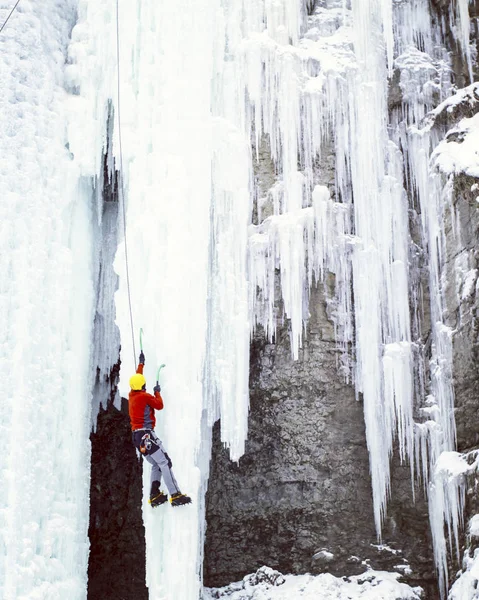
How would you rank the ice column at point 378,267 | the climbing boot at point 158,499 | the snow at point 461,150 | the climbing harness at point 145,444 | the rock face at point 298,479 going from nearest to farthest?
the climbing harness at point 145,444 → the climbing boot at point 158,499 → the snow at point 461,150 → the ice column at point 378,267 → the rock face at point 298,479

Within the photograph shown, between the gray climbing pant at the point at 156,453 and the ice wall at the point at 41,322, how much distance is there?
3.48ft

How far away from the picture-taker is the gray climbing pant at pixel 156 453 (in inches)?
269

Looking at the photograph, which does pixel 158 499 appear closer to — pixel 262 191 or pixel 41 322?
pixel 41 322

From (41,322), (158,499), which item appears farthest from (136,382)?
(41,322)

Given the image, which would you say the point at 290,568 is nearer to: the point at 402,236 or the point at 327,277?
the point at 327,277

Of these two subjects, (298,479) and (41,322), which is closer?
(41,322)

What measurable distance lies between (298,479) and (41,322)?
3.52m

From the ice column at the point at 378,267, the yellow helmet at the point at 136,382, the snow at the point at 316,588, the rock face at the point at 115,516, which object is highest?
the ice column at the point at 378,267

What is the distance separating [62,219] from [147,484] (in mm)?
2805

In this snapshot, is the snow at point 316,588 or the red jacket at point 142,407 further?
the snow at point 316,588

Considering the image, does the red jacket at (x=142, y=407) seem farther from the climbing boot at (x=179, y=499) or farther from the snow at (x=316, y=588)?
the snow at (x=316, y=588)

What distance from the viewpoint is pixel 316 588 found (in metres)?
8.59

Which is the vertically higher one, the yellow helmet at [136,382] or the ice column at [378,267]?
the ice column at [378,267]

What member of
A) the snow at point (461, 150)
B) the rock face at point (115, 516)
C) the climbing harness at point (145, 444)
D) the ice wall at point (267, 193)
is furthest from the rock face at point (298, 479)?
the climbing harness at point (145, 444)
